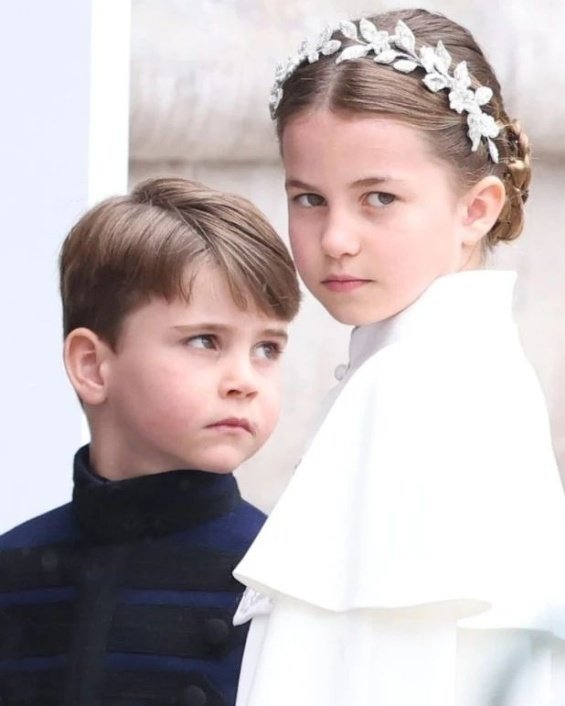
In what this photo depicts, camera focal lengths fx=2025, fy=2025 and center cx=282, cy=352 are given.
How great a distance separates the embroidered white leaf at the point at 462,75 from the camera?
8.52 ft

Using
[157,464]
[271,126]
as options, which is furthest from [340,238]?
[271,126]

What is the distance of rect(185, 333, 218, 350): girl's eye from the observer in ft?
8.89

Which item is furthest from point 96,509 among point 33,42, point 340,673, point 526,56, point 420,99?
point 526,56

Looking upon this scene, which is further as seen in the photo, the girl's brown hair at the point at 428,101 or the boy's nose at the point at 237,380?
the boy's nose at the point at 237,380

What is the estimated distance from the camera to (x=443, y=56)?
261 cm

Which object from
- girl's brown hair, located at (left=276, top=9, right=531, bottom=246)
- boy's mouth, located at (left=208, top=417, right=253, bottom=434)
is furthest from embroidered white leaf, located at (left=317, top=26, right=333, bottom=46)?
boy's mouth, located at (left=208, top=417, right=253, bottom=434)

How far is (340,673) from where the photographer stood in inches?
93.1

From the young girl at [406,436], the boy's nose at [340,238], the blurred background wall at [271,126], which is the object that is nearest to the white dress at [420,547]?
the young girl at [406,436]

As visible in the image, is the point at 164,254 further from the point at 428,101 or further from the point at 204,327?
the point at 428,101

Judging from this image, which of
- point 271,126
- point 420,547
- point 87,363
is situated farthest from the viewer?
point 271,126

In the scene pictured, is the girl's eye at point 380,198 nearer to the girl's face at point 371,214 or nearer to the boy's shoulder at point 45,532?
the girl's face at point 371,214

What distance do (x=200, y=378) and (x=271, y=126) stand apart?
1.81 metres

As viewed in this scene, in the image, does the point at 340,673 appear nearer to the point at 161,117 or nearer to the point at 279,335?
the point at 279,335

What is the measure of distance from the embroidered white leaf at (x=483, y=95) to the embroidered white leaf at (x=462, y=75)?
0.06 feet
